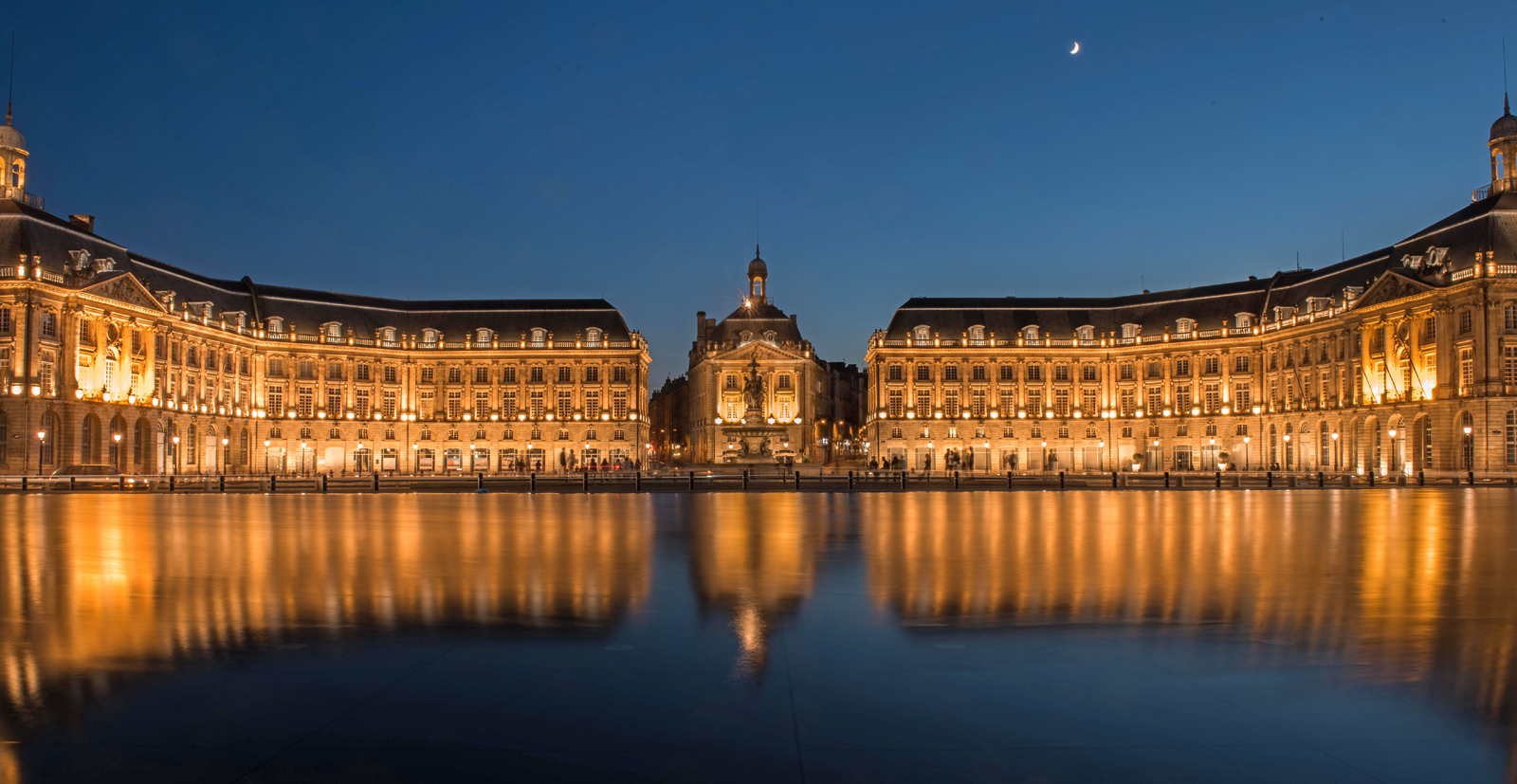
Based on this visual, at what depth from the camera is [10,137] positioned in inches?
2869

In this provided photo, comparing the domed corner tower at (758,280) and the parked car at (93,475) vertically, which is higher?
the domed corner tower at (758,280)

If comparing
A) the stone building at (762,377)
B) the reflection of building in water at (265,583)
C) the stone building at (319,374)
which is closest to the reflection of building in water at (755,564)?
the reflection of building in water at (265,583)

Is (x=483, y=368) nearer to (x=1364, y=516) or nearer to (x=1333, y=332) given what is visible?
(x=1333, y=332)

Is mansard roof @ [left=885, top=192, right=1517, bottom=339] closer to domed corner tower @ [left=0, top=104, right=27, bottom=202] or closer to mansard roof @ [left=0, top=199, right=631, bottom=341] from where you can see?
mansard roof @ [left=0, top=199, right=631, bottom=341]

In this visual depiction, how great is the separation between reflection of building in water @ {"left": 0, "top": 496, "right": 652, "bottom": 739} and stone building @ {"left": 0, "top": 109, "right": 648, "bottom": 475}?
54.5 metres

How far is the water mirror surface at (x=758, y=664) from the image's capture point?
5668 mm

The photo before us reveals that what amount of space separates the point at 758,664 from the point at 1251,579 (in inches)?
325

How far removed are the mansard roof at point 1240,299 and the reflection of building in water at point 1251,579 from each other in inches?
2062

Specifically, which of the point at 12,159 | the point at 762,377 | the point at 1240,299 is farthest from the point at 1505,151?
the point at 12,159

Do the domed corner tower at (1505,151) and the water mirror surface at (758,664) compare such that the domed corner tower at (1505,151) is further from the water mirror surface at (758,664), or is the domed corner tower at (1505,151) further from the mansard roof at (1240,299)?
the water mirror surface at (758,664)

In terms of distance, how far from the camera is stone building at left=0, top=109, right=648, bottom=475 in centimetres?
7188

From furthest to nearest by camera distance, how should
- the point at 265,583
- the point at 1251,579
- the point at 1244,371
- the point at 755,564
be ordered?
the point at 1244,371
the point at 755,564
the point at 1251,579
the point at 265,583

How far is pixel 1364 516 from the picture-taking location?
27.1 m

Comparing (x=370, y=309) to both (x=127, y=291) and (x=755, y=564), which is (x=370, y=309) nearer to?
(x=127, y=291)
